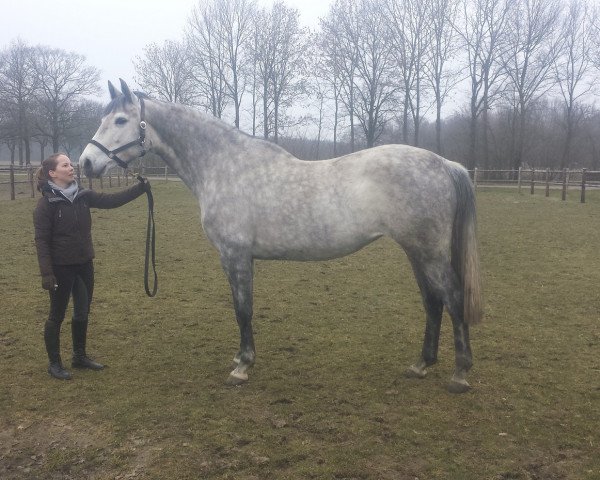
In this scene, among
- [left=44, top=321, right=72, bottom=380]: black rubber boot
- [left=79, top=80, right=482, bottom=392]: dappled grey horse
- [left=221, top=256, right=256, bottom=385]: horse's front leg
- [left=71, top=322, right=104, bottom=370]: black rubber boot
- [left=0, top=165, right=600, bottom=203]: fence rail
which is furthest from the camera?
[left=0, top=165, right=600, bottom=203]: fence rail

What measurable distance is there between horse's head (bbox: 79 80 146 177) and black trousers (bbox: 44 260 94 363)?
0.76m

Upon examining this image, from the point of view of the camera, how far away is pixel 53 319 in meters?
3.60

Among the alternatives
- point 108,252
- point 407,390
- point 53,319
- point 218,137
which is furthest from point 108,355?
point 108,252

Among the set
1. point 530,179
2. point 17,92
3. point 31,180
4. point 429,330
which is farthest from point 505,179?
point 17,92

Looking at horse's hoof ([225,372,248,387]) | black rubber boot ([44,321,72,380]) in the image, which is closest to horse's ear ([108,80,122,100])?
black rubber boot ([44,321,72,380])

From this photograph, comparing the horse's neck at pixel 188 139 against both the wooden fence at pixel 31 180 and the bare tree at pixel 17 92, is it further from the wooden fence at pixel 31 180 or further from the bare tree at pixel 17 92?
the bare tree at pixel 17 92

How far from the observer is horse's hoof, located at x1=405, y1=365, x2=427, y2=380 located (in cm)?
364

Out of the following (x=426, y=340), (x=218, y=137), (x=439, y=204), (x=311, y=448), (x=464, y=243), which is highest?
(x=218, y=137)

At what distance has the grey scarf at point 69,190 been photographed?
3445 mm

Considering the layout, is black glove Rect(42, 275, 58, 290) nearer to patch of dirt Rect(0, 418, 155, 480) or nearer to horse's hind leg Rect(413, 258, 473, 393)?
patch of dirt Rect(0, 418, 155, 480)

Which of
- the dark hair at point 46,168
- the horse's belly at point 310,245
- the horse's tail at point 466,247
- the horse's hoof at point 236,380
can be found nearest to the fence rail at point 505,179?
the horse's tail at point 466,247

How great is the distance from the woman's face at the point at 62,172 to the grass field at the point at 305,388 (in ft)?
4.89

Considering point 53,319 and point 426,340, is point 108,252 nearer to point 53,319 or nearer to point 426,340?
point 53,319

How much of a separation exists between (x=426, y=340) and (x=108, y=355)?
265cm
